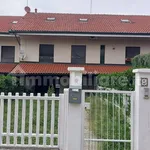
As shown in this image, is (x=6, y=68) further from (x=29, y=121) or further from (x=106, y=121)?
(x=106, y=121)

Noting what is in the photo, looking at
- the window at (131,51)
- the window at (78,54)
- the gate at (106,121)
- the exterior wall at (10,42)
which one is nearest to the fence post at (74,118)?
the gate at (106,121)

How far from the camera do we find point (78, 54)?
74.6 ft

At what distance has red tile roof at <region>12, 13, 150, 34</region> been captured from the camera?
2209 centimetres

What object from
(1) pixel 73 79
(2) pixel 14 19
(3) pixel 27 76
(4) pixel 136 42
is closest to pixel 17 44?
(3) pixel 27 76

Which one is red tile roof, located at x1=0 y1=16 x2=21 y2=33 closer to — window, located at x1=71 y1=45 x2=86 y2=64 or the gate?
window, located at x1=71 y1=45 x2=86 y2=64

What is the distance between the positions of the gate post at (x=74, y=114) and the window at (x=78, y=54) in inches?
648

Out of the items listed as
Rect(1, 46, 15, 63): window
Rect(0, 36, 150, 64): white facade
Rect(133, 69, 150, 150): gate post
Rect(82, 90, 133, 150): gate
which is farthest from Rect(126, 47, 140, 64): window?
Rect(133, 69, 150, 150): gate post

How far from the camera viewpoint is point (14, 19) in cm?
2941

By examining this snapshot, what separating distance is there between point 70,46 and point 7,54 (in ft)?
20.6

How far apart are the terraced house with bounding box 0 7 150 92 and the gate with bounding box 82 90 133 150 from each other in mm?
14582

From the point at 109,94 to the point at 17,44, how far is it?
18972 millimetres

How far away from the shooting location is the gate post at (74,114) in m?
5.99

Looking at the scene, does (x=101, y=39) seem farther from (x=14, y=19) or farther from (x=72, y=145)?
(x=72, y=145)

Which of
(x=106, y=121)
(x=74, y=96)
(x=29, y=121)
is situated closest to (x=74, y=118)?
(x=74, y=96)
